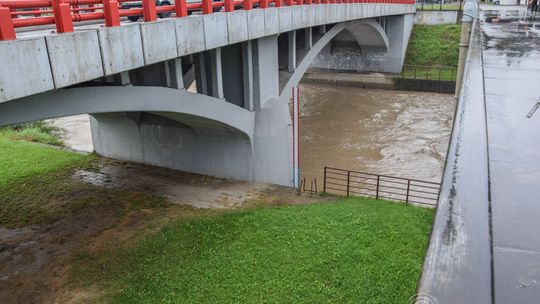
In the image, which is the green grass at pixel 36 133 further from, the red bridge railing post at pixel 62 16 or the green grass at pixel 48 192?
the red bridge railing post at pixel 62 16

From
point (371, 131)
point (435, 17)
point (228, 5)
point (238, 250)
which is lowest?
point (371, 131)

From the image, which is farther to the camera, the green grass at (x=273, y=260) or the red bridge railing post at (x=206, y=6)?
the red bridge railing post at (x=206, y=6)

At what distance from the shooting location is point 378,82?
30.3 metres

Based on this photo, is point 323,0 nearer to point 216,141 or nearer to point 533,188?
point 216,141

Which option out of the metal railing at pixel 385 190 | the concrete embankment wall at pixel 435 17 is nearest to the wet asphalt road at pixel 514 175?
the metal railing at pixel 385 190

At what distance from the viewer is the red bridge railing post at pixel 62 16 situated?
18.8ft

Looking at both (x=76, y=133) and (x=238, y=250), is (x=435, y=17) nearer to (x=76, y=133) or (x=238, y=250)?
(x=76, y=133)

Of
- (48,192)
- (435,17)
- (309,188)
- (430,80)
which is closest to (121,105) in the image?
(48,192)

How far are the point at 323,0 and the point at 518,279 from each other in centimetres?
1549

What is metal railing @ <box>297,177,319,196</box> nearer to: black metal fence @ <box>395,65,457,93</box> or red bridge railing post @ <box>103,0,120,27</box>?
red bridge railing post @ <box>103,0,120,27</box>

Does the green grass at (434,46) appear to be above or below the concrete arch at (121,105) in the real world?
below

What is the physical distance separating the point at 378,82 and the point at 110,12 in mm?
25693

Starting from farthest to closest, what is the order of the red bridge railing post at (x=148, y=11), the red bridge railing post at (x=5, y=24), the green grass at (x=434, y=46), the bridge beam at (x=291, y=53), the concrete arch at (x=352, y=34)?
1. the green grass at (x=434, y=46)
2. the concrete arch at (x=352, y=34)
3. the bridge beam at (x=291, y=53)
4. the red bridge railing post at (x=148, y=11)
5. the red bridge railing post at (x=5, y=24)

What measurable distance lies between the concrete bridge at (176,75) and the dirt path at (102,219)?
2.57ft
